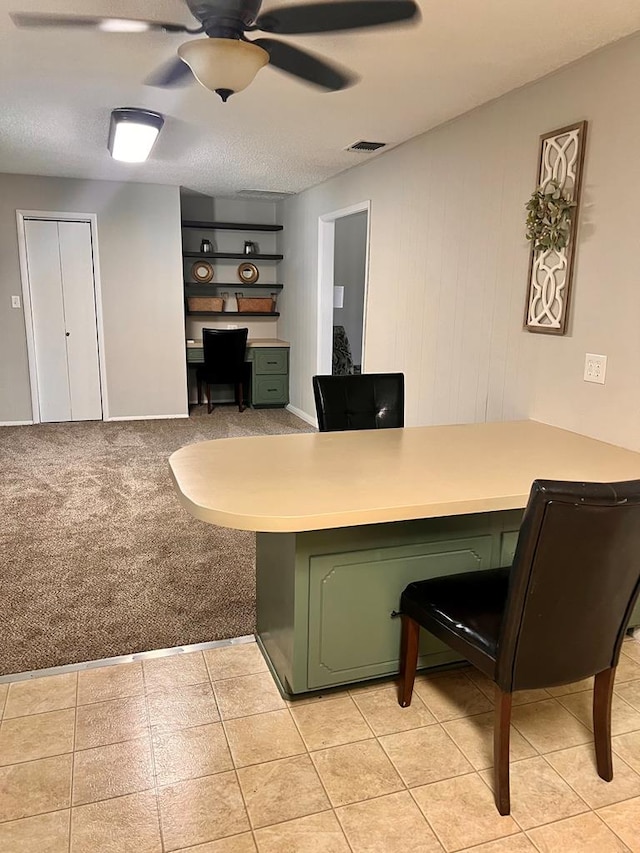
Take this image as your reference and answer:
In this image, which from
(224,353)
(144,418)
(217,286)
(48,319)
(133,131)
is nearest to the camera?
(133,131)

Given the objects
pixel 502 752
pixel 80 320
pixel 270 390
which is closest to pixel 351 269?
pixel 270 390

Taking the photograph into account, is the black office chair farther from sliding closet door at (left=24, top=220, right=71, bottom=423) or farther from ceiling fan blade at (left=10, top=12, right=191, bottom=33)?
ceiling fan blade at (left=10, top=12, right=191, bottom=33)

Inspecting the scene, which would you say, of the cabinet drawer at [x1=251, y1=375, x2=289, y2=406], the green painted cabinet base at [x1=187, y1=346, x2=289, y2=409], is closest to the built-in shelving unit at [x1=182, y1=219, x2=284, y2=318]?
the green painted cabinet base at [x1=187, y1=346, x2=289, y2=409]

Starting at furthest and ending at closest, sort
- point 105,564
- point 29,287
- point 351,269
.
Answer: point 351,269
point 29,287
point 105,564

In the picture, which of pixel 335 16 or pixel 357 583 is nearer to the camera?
pixel 357 583

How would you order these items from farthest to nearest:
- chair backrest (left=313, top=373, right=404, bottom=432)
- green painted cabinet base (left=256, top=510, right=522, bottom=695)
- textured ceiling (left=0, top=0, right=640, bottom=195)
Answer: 1. chair backrest (left=313, top=373, right=404, bottom=432)
2. textured ceiling (left=0, top=0, right=640, bottom=195)
3. green painted cabinet base (left=256, top=510, right=522, bottom=695)

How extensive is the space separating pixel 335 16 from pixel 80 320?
4.79 meters

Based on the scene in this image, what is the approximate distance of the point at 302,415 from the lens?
6711 millimetres

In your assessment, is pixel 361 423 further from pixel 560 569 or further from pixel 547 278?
pixel 560 569

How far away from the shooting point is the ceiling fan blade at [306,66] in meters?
2.34

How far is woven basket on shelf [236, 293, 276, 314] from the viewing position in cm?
739

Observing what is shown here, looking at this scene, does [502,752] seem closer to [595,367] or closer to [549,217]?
[595,367]

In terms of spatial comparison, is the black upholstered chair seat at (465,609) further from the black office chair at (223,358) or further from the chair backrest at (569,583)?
the black office chair at (223,358)

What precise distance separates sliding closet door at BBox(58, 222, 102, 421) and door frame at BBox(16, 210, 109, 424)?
0.04m
